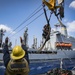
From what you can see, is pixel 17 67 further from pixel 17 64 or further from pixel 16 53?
pixel 16 53

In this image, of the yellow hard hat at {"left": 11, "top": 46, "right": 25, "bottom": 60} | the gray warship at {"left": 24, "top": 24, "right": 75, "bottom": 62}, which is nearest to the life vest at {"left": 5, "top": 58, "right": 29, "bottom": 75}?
the yellow hard hat at {"left": 11, "top": 46, "right": 25, "bottom": 60}

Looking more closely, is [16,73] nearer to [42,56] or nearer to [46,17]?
[46,17]

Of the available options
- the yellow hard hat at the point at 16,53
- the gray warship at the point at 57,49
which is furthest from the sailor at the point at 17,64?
the gray warship at the point at 57,49

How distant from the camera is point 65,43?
94625 mm

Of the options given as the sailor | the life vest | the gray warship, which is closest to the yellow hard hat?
the sailor

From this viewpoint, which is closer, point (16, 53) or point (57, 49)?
point (16, 53)

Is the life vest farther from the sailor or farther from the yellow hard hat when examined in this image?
the yellow hard hat

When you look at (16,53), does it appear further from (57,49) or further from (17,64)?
(57,49)

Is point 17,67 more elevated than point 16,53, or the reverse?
point 16,53

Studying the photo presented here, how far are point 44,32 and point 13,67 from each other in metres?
9.35

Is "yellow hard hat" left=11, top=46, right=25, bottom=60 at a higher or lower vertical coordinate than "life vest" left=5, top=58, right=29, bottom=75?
higher

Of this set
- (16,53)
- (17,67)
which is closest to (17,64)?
(17,67)

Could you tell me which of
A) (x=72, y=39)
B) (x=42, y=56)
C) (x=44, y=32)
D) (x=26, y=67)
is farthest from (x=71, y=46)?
(x=26, y=67)

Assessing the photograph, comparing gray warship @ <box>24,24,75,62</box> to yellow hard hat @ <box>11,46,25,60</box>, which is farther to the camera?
gray warship @ <box>24,24,75,62</box>
